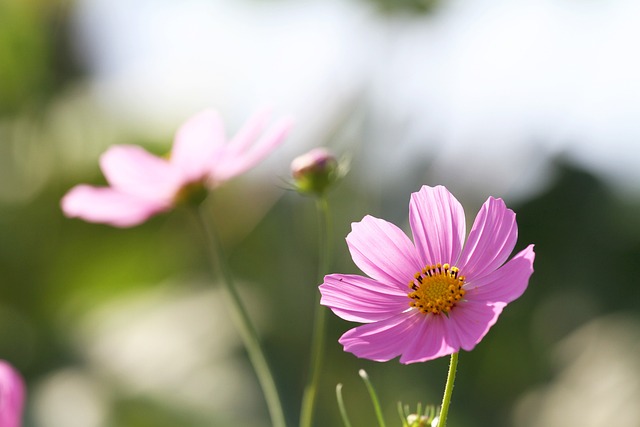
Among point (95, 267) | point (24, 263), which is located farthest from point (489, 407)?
point (24, 263)

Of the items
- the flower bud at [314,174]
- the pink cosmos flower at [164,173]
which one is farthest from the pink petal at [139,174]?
the flower bud at [314,174]

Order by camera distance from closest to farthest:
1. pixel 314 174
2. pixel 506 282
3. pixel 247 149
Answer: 1. pixel 506 282
2. pixel 314 174
3. pixel 247 149

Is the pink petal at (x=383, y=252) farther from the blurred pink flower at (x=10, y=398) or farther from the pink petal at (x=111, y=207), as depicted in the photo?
the pink petal at (x=111, y=207)

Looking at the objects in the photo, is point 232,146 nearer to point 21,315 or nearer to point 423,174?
point 423,174

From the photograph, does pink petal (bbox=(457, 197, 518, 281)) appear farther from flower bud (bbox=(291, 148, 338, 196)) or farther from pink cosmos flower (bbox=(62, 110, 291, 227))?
pink cosmos flower (bbox=(62, 110, 291, 227))

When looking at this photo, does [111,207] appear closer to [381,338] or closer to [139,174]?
[139,174]

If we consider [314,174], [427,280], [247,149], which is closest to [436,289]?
[427,280]
